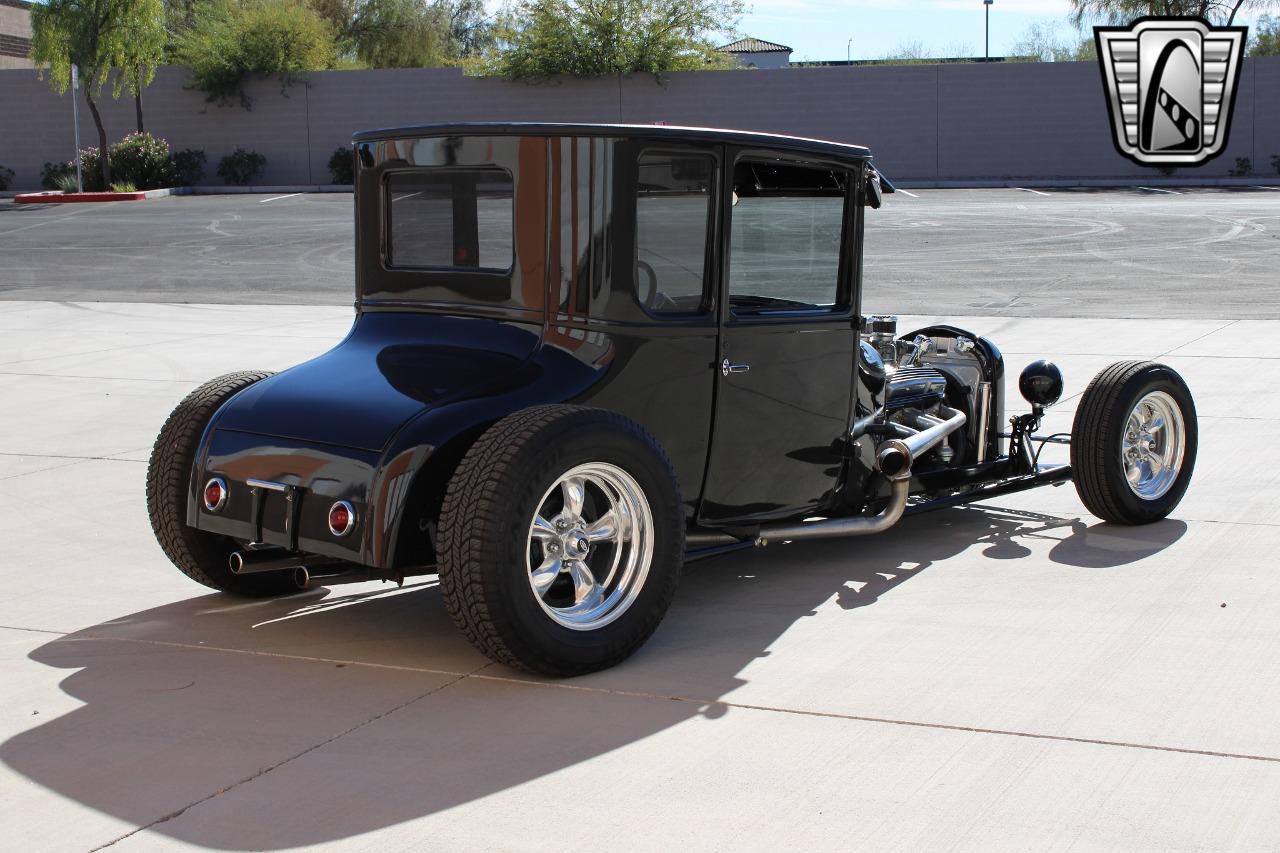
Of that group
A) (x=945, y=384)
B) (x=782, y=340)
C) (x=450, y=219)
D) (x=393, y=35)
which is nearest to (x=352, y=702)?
(x=450, y=219)

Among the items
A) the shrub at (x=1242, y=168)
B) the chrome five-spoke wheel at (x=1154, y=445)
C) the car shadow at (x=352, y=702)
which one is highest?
the shrub at (x=1242, y=168)

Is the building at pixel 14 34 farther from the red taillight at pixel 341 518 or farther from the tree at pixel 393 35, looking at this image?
the red taillight at pixel 341 518

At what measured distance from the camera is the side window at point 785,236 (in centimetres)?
527

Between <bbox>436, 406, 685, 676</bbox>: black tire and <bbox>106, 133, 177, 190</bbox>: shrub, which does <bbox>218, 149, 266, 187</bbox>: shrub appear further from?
<bbox>436, 406, 685, 676</bbox>: black tire

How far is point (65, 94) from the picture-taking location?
45188 mm

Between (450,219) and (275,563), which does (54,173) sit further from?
(275,563)

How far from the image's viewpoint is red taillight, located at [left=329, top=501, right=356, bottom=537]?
4441 millimetres

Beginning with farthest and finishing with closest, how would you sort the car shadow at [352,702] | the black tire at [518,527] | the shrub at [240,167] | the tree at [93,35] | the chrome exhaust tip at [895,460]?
the shrub at [240,167]
the tree at [93,35]
the chrome exhaust tip at [895,460]
the black tire at [518,527]
the car shadow at [352,702]

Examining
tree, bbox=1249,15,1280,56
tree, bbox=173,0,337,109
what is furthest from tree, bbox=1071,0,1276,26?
tree, bbox=173,0,337,109

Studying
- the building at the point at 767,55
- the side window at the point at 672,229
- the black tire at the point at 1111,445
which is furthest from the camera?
the building at the point at 767,55

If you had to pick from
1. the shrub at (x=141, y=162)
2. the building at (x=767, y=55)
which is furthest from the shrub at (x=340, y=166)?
the building at (x=767, y=55)

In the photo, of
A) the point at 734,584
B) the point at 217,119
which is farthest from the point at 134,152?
the point at 734,584

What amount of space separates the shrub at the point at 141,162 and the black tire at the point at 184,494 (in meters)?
39.1

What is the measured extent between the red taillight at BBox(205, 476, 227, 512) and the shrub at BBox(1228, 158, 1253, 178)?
126 ft
